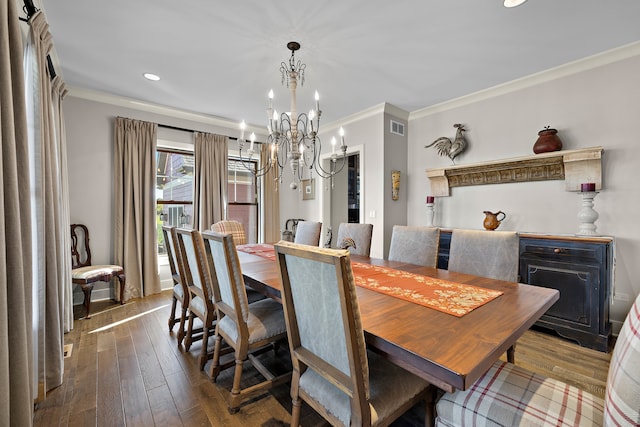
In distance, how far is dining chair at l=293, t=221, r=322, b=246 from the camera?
3205 mm

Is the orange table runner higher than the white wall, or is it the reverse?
the white wall

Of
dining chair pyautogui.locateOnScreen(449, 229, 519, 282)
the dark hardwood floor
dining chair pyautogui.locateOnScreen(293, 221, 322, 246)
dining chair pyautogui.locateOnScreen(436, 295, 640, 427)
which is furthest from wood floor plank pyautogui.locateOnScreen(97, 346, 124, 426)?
dining chair pyautogui.locateOnScreen(449, 229, 519, 282)

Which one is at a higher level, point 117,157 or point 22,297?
point 117,157

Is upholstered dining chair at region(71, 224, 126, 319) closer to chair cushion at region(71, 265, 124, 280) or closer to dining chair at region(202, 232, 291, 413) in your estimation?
chair cushion at region(71, 265, 124, 280)

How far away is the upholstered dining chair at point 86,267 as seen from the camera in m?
3.06

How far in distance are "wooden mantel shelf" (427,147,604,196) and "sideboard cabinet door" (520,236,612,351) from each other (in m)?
0.67

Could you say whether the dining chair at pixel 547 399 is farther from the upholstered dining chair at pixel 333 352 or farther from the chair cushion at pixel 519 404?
the upholstered dining chair at pixel 333 352

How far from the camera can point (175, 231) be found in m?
2.29

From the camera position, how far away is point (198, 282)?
2156 millimetres

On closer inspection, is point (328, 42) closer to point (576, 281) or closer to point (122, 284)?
point (576, 281)

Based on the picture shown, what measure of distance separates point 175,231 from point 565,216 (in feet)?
12.5

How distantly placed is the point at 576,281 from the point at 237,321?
2.89 metres

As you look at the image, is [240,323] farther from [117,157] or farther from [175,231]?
[117,157]

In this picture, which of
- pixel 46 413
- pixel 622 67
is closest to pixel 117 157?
Answer: pixel 46 413
